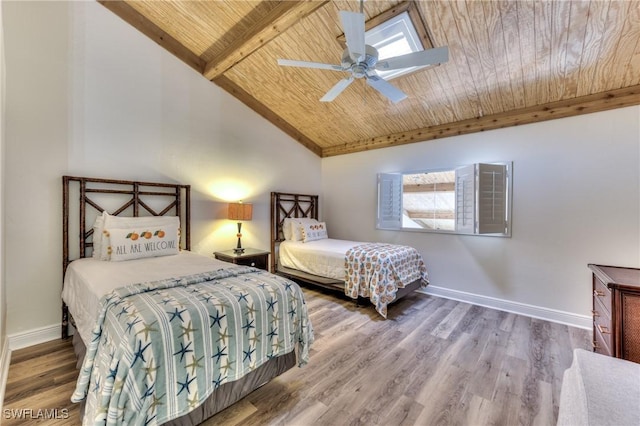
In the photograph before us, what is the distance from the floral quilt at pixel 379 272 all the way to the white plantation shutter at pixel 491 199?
104cm

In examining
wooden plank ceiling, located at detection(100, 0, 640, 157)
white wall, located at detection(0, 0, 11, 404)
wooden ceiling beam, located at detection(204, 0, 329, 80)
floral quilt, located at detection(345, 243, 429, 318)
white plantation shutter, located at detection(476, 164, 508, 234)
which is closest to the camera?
white wall, located at detection(0, 0, 11, 404)

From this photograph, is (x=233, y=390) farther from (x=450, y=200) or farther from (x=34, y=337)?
(x=450, y=200)

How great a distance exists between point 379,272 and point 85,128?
3.70m

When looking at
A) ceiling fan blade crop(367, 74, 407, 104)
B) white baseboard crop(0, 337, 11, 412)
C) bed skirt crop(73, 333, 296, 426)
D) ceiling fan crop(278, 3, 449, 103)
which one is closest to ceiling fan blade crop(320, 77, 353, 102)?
ceiling fan crop(278, 3, 449, 103)

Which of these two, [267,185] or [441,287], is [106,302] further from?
[441,287]

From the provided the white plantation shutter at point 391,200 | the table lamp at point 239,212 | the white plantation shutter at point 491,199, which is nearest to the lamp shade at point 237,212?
the table lamp at point 239,212

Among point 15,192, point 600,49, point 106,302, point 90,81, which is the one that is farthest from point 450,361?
point 90,81

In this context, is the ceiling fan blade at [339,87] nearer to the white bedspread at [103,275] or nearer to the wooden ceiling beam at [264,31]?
the wooden ceiling beam at [264,31]

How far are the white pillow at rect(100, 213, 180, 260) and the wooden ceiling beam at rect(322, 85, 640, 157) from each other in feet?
11.8

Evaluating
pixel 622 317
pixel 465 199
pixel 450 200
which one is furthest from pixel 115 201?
pixel 450 200

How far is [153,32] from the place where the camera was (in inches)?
131

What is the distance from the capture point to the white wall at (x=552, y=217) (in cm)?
286

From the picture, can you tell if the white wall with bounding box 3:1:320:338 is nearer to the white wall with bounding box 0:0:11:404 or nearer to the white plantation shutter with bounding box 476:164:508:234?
the white wall with bounding box 0:0:11:404

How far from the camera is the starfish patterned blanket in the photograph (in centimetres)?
126
